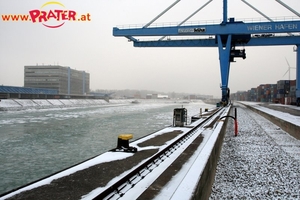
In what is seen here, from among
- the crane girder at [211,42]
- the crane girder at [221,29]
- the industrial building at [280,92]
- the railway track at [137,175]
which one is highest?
the crane girder at [221,29]

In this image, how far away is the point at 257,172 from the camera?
237 inches

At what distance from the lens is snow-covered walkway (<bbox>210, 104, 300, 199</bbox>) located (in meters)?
4.73

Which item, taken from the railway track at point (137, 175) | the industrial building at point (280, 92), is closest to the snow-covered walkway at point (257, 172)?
the railway track at point (137, 175)

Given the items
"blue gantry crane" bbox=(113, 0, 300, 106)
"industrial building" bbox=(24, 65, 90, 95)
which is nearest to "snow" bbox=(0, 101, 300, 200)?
"blue gantry crane" bbox=(113, 0, 300, 106)

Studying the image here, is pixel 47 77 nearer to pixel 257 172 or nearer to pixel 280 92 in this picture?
pixel 280 92

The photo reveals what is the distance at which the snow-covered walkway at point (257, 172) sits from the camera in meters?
4.73

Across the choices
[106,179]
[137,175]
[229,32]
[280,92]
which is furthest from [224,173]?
[280,92]

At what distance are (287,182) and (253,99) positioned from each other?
404ft

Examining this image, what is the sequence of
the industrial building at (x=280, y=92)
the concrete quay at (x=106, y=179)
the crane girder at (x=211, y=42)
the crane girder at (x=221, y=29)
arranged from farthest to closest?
the industrial building at (x=280, y=92) → the crane girder at (x=211, y=42) → the crane girder at (x=221, y=29) → the concrete quay at (x=106, y=179)

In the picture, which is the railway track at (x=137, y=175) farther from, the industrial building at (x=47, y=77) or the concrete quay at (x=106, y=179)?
the industrial building at (x=47, y=77)

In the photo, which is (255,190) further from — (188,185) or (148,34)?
(148,34)

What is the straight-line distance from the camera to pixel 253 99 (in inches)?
4646

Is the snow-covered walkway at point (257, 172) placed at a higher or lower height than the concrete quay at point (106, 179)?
lower

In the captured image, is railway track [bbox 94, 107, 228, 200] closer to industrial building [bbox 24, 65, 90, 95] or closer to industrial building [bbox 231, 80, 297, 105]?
industrial building [bbox 231, 80, 297, 105]
